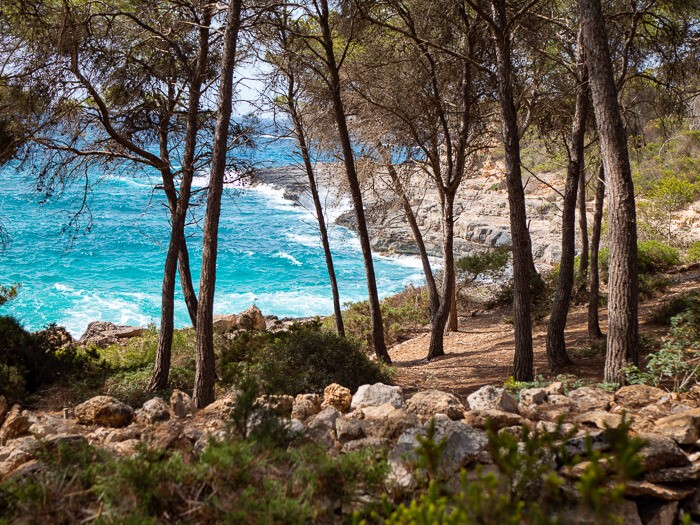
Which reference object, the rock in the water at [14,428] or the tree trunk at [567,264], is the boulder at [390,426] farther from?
the tree trunk at [567,264]

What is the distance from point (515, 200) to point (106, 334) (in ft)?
39.9

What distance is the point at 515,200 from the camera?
255 inches

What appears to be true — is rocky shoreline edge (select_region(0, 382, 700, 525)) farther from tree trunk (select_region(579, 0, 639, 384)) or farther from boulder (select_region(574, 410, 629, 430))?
tree trunk (select_region(579, 0, 639, 384))

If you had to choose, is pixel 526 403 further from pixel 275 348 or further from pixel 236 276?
pixel 236 276

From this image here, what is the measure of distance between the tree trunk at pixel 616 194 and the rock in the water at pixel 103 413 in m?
4.56

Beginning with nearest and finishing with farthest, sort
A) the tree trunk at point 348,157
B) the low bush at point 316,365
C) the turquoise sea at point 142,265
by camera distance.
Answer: the low bush at point 316,365 < the tree trunk at point 348,157 < the turquoise sea at point 142,265

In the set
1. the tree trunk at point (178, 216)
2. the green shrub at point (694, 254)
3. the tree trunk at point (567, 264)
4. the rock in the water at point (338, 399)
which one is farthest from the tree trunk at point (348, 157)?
the green shrub at point (694, 254)

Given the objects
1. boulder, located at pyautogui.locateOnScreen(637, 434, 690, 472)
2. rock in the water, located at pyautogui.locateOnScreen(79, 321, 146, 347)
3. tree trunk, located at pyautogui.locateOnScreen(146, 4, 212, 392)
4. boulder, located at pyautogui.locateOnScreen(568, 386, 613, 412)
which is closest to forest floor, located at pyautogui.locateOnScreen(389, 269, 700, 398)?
boulder, located at pyautogui.locateOnScreen(568, 386, 613, 412)

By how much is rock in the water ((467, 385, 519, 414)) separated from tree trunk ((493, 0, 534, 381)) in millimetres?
2352

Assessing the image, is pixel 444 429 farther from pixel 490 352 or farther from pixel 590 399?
pixel 490 352

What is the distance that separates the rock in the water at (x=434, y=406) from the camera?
157 inches

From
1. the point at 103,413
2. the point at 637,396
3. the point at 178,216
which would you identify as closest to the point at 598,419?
the point at 637,396

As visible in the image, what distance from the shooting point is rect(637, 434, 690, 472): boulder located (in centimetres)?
284

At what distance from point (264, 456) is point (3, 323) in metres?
7.32
